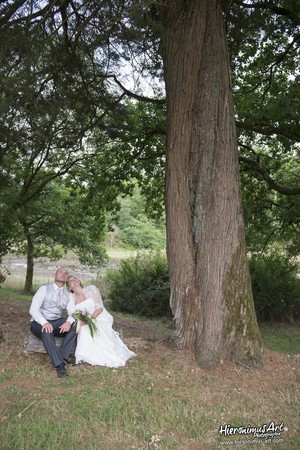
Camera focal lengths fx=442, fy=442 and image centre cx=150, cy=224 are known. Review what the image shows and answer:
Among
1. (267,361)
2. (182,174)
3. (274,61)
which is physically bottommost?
(267,361)

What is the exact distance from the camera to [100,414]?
4.78m

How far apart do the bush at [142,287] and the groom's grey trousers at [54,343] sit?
977 centimetres

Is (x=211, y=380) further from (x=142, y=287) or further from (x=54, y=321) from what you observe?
(x=142, y=287)

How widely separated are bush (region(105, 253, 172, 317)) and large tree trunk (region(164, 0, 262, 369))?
9.93 meters

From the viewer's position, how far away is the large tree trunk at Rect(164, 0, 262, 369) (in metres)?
6.11

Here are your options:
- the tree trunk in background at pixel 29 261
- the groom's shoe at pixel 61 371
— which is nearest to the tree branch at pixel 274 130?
the groom's shoe at pixel 61 371

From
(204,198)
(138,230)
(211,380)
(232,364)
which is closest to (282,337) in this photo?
(232,364)

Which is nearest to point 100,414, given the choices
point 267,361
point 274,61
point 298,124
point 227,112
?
point 267,361

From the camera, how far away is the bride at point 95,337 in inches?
247

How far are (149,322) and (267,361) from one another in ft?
28.8

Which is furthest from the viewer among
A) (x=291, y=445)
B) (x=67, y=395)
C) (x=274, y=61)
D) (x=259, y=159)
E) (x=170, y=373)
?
(x=259, y=159)

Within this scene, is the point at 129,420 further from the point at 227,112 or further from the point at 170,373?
the point at 227,112

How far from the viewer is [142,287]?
55.3ft

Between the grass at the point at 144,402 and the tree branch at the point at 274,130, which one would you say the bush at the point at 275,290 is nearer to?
the tree branch at the point at 274,130
